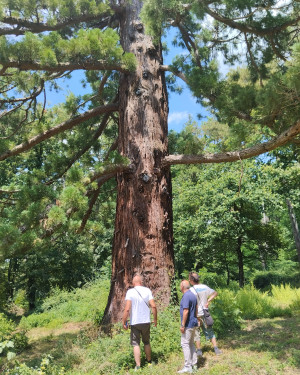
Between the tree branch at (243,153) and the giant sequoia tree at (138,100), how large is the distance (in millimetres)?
18

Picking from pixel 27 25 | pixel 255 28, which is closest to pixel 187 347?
pixel 255 28

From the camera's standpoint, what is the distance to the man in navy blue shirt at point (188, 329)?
4.49 meters

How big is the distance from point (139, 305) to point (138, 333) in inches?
14.3

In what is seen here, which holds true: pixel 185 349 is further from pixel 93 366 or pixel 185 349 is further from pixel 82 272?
pixel 82 272

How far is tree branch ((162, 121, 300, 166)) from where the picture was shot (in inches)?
196

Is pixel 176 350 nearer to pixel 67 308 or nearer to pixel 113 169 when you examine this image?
pixel 113 169

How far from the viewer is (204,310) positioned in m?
5.38

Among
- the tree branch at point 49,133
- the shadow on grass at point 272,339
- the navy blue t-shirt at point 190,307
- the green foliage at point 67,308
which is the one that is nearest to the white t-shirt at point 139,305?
the navy blue t-shirt at point 190,307

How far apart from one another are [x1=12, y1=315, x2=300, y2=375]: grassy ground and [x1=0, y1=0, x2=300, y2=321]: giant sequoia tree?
0.75 metres

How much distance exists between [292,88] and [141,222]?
3.20 meters

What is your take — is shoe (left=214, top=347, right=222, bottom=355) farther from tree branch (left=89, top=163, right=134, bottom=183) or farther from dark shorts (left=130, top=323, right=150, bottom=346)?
tree branch (left=89, top=163, right=134, bottom=183)

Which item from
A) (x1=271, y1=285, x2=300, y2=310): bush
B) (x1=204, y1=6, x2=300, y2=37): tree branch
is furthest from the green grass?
(x1=204, y1=6, x2=300, y2=37): tree branch

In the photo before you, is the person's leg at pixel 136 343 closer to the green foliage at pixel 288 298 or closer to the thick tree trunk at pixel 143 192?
the thick tree trunk at pixel 143 192

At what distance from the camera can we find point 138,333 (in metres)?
4.72
